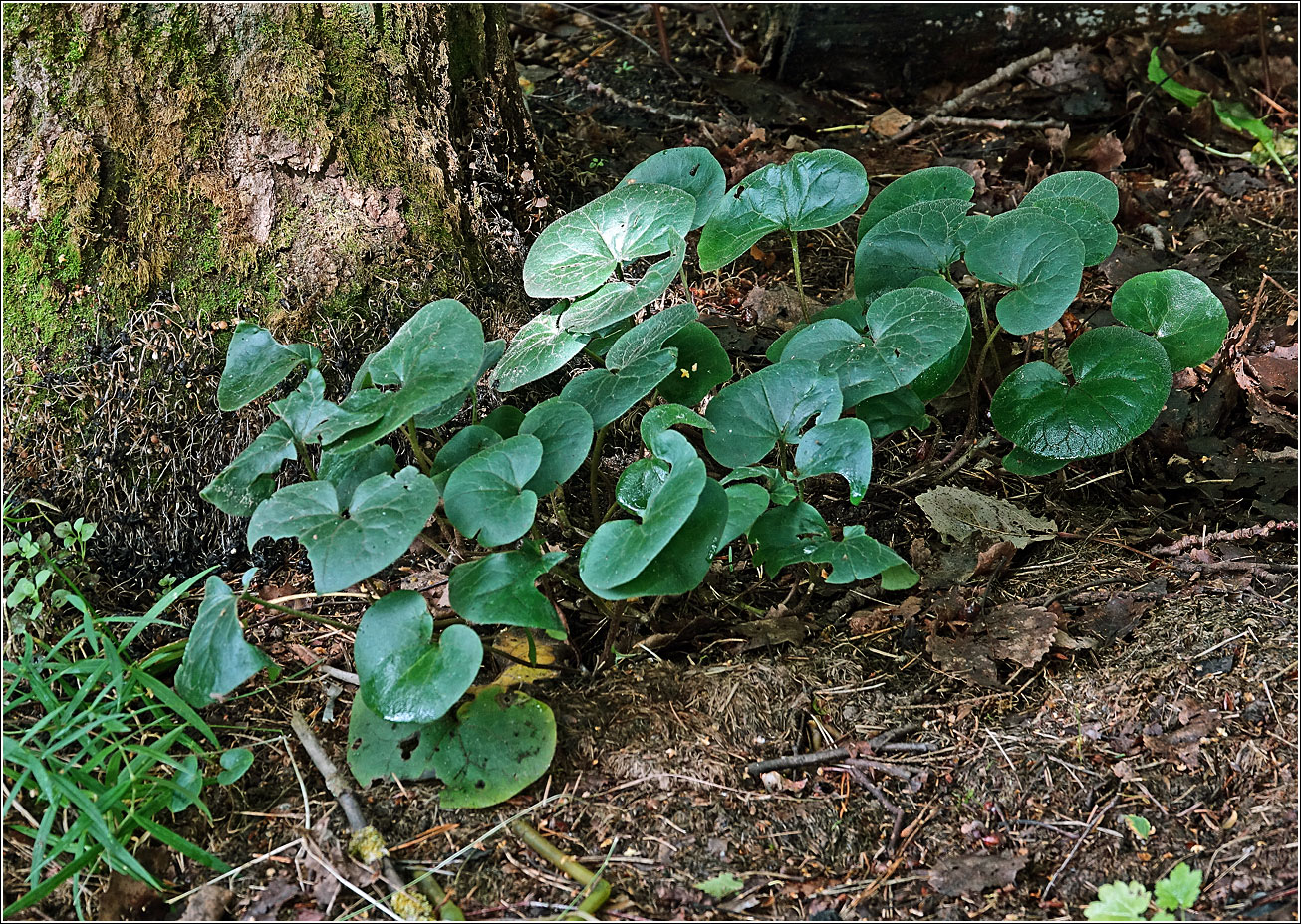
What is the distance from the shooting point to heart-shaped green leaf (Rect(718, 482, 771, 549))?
181cm

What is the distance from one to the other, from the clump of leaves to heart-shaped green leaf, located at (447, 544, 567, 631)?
92 centimetres

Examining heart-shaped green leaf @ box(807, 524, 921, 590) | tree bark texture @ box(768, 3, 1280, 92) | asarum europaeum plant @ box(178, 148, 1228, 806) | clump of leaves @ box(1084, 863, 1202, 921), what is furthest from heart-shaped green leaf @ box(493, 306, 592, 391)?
tree bark texture @ box(768, 3, 1280, 92)

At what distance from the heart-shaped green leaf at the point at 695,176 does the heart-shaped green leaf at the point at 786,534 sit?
67cm

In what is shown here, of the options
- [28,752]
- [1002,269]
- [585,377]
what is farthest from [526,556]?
[1002,269]

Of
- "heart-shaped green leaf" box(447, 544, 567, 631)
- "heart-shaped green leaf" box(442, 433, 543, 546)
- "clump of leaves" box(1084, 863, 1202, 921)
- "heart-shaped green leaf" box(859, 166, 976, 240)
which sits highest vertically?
"heart-shaped green leaf" box(859, 166, 976, 240)

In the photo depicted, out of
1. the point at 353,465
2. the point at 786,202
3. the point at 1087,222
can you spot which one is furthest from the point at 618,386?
the point at 1087,222

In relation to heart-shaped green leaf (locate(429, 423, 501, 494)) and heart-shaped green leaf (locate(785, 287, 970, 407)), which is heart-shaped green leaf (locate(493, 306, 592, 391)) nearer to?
heart-shaped green leaf (locate(429, 423, 501, 494))

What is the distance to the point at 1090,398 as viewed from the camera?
210 centimetres

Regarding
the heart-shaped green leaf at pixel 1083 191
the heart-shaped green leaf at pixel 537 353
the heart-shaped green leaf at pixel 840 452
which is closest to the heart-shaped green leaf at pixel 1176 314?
the heart-shaped green leaf at pixel 1083 191

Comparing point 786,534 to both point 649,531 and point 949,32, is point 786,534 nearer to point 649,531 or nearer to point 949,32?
point 649,531

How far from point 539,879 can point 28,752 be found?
91 cm

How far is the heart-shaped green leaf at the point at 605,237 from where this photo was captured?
209 cm

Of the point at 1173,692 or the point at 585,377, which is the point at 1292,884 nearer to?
the point at 1173,692

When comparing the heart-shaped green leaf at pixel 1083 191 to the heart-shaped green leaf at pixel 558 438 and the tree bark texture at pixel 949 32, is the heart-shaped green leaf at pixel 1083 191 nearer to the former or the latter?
the heart-shaped green leaf at pixel 558 438
